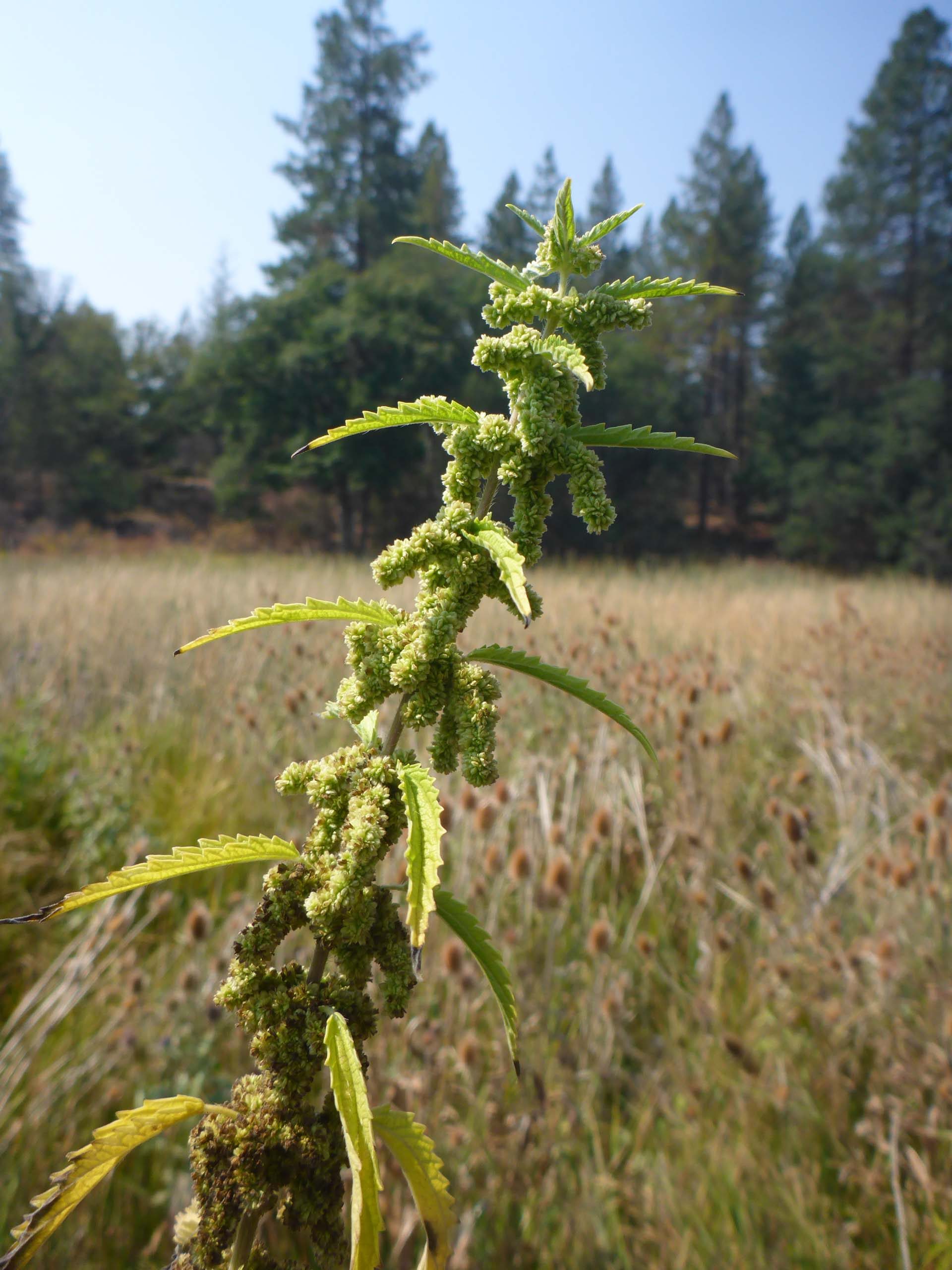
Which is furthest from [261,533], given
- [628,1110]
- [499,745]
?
[628,1110]

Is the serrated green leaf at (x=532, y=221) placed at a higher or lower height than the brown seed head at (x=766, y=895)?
higher

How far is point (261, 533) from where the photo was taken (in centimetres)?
2783

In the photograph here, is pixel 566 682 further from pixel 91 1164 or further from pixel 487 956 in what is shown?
pixel 91 1164

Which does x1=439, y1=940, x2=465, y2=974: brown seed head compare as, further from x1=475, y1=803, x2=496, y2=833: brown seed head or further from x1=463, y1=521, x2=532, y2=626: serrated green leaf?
x1=463, y1=521, x2=532, y2=626: serrated green leaf

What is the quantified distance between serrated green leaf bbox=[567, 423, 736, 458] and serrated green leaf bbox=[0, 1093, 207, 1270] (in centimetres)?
47

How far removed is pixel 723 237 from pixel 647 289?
3533cm

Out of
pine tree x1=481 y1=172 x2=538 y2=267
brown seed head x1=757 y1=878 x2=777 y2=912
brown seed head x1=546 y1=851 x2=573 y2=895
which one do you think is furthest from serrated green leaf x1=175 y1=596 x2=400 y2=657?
pine tree x1=481 y1=172 x2=538 y2=267

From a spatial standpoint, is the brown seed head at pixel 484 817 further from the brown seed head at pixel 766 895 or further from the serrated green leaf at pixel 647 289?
the serrated green leaf at pixel 647 289

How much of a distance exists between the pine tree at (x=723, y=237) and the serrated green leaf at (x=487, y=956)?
32.3 m

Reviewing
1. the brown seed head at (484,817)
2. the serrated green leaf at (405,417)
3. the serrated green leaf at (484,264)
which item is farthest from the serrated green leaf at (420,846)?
the brown seed head at (484,817)

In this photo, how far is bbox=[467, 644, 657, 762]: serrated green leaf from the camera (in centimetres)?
49

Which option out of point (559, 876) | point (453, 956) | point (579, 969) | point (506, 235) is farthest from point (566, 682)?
point (506, 235)

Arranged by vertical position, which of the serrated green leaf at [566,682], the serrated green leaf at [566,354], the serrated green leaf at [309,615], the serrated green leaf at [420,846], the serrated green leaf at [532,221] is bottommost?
the serrated green leaf at [420,846]

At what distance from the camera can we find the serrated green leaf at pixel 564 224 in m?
0.58
